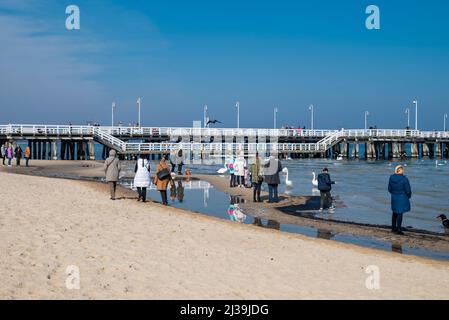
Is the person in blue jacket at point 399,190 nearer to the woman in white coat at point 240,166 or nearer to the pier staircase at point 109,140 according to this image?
the woman in white coat at point 240,166

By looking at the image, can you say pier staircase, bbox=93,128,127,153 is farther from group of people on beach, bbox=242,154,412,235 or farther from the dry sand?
the dry sand

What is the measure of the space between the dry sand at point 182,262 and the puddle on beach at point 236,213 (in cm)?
93

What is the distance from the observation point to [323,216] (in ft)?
51.9

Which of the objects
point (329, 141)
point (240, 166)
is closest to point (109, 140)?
point (329, 141)

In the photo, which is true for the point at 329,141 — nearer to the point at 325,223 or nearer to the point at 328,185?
the point at 328,185

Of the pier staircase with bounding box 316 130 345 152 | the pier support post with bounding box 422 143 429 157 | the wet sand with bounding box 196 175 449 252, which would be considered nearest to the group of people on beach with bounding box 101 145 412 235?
the wet sand with bounding box 196 175 449 252

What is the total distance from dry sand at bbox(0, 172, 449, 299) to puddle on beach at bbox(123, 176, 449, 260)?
36.7 inches

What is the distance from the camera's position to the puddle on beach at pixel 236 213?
36.6ft

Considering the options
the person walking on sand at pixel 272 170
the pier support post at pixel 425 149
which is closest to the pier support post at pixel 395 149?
the pier support post at pixel 425 149

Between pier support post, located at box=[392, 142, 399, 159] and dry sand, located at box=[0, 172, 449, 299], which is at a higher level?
pier support post, located at box=[392, 142, 399, 159]

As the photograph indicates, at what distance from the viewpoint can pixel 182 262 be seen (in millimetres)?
8195

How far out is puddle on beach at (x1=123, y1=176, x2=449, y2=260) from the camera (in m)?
11.2
